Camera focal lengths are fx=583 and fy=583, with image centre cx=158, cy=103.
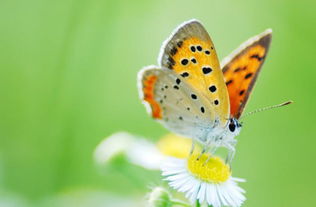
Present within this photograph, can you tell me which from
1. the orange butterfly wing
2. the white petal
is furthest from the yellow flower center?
the orange butterfly wing

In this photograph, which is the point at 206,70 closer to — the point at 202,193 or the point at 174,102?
the point at 174,102

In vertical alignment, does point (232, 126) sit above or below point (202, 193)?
above

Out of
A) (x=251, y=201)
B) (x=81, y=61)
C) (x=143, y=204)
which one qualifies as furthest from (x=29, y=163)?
(x=251, y=201)

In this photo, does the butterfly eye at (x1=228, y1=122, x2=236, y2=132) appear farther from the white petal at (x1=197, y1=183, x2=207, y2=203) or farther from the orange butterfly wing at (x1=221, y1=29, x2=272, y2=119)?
the white petal at (x1=197, y1=183, x2=207, y2=203)

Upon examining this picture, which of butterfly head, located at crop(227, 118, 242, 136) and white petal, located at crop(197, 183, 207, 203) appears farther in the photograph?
butterfly head, located at crop(227, 118, 242, 136)

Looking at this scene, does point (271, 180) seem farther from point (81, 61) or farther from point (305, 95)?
point (81, 61)

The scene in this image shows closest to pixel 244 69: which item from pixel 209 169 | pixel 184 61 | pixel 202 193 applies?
pixel 184 61

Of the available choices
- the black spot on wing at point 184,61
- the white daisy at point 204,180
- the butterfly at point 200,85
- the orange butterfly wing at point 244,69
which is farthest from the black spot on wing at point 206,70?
the white daisy at point 204,180
